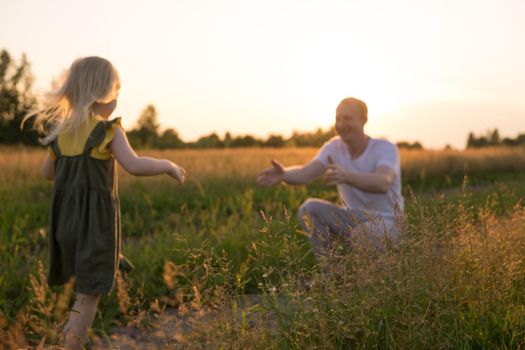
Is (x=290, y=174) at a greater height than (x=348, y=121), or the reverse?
(x=348, y=121)

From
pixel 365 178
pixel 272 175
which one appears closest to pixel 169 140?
pixel 272 175

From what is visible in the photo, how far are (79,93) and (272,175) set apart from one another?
5.47 ft

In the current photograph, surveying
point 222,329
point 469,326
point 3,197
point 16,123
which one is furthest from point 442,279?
point 16,123

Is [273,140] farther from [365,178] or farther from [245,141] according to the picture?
[365,178]

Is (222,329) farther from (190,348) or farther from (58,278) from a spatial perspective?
(58,278)

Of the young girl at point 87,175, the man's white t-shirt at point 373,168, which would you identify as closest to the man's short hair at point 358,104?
the man's white t-shirt at point 373,168

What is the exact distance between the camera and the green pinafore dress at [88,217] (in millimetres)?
3229

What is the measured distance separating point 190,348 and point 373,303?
69 cm

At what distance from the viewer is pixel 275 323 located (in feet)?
9.07

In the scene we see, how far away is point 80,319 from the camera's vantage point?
3.13 metres

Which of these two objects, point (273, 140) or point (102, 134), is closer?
point (102, 134)

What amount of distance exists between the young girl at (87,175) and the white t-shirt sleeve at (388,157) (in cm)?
176

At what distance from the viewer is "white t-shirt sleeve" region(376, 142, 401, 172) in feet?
14.4

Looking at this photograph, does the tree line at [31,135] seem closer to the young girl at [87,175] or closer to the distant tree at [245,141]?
the distant tree at [245,141]
